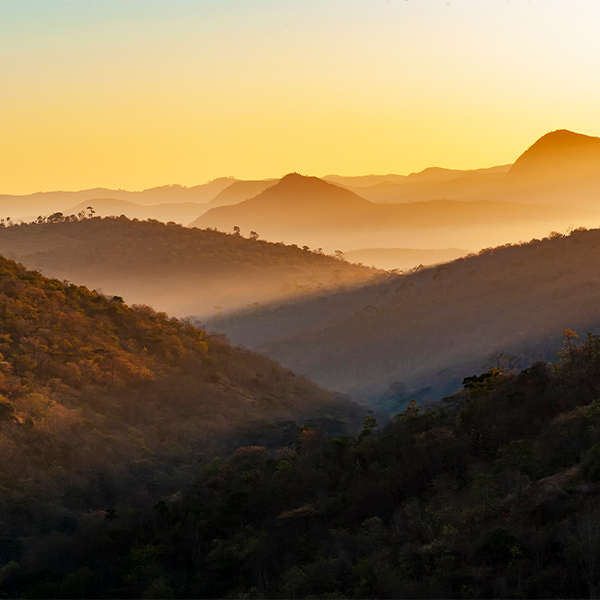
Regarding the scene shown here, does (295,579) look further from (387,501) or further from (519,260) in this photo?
(519,260)

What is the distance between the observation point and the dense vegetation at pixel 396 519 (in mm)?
23016

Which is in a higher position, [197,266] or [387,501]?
[197,266]

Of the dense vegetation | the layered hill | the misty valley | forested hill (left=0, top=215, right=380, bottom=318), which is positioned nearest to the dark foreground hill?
the misty valley

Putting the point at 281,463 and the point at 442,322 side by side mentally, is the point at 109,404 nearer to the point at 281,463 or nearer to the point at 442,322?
the point at 281,463

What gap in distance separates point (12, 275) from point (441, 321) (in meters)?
60.0

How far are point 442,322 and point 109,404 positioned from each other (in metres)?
60.9

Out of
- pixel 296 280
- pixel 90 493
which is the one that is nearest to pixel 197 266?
pixel 296 280

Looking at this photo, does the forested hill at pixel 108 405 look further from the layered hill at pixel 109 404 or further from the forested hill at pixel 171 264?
the forested hill at pixel 171 264

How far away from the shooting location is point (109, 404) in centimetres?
5350

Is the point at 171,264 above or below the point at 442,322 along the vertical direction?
above

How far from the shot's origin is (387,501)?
32.2 metres

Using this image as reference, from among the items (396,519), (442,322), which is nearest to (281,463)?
(396,519)

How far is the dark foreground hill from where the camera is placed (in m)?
84.1

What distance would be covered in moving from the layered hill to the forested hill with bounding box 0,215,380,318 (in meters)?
84.2
